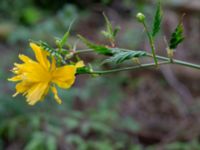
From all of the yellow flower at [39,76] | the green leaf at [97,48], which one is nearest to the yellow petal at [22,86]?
the yellow flower at [39,76]

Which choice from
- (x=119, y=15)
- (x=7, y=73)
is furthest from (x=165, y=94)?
(x=7, y=73)

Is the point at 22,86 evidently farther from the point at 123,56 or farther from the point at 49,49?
the point at 123,56

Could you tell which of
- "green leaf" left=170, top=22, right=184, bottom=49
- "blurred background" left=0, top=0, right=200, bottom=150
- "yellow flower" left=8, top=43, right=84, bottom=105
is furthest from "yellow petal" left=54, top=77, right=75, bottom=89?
"blurred background" left=0, top=0, right=200, bottom=150

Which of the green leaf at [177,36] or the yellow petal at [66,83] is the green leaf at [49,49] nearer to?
the yellow petal at [66,83]

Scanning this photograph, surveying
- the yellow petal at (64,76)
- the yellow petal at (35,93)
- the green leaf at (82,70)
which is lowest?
the yellow petal at (35,93)

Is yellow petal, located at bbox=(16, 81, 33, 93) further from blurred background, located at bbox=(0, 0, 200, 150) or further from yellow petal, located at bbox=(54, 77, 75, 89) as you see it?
blurred background, located at bbox=(0, 0, 200, 150)

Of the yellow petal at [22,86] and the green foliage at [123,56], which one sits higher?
the green foliage at [123,56]

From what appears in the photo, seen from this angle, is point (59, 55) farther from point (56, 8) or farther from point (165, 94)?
point (56, 8)
